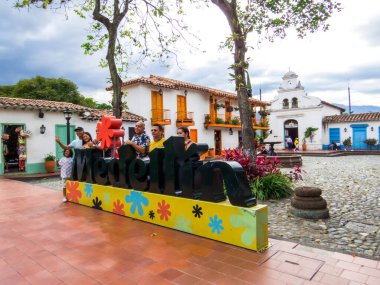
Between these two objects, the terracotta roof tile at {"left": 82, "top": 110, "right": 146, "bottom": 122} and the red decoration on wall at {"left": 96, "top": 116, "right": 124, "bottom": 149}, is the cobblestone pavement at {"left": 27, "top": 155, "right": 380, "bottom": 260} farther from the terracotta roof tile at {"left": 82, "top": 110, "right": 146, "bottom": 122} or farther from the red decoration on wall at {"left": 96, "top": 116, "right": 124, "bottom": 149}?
the terracotta roof tile at {"left": 82, "top": 110, "right": 146, "bottom": 122}

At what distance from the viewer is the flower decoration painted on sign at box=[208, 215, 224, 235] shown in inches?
134

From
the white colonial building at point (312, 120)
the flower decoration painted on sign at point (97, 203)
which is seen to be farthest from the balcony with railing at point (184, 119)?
the flower decoration painted on sign at point (97, 203)

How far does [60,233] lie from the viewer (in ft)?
12.7

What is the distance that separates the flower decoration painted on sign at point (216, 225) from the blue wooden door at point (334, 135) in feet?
86.3

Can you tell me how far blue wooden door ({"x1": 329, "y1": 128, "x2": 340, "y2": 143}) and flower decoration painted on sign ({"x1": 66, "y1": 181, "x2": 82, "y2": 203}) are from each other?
25.9m

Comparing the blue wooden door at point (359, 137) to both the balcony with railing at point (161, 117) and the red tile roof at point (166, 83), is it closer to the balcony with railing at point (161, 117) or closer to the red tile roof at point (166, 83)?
the red tile roof at point (166, 83)

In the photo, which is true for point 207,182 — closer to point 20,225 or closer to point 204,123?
point 20,225

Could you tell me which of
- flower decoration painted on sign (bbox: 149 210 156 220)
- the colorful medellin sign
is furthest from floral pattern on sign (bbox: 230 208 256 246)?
flower decoration painted on sign (bbox: 149 210 156 220)

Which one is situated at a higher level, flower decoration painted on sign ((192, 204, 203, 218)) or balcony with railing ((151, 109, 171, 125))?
balcony with railing ((151, 109, 171, 125))

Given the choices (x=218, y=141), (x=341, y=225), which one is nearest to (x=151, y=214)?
(x=341, y=225)

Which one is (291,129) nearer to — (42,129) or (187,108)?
(187,108)

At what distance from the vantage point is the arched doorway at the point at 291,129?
2822 cm

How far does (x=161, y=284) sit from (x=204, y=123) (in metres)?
19.4

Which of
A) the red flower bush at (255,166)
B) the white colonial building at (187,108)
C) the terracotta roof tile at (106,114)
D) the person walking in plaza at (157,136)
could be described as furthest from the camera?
the white colonial building at (187,108)
